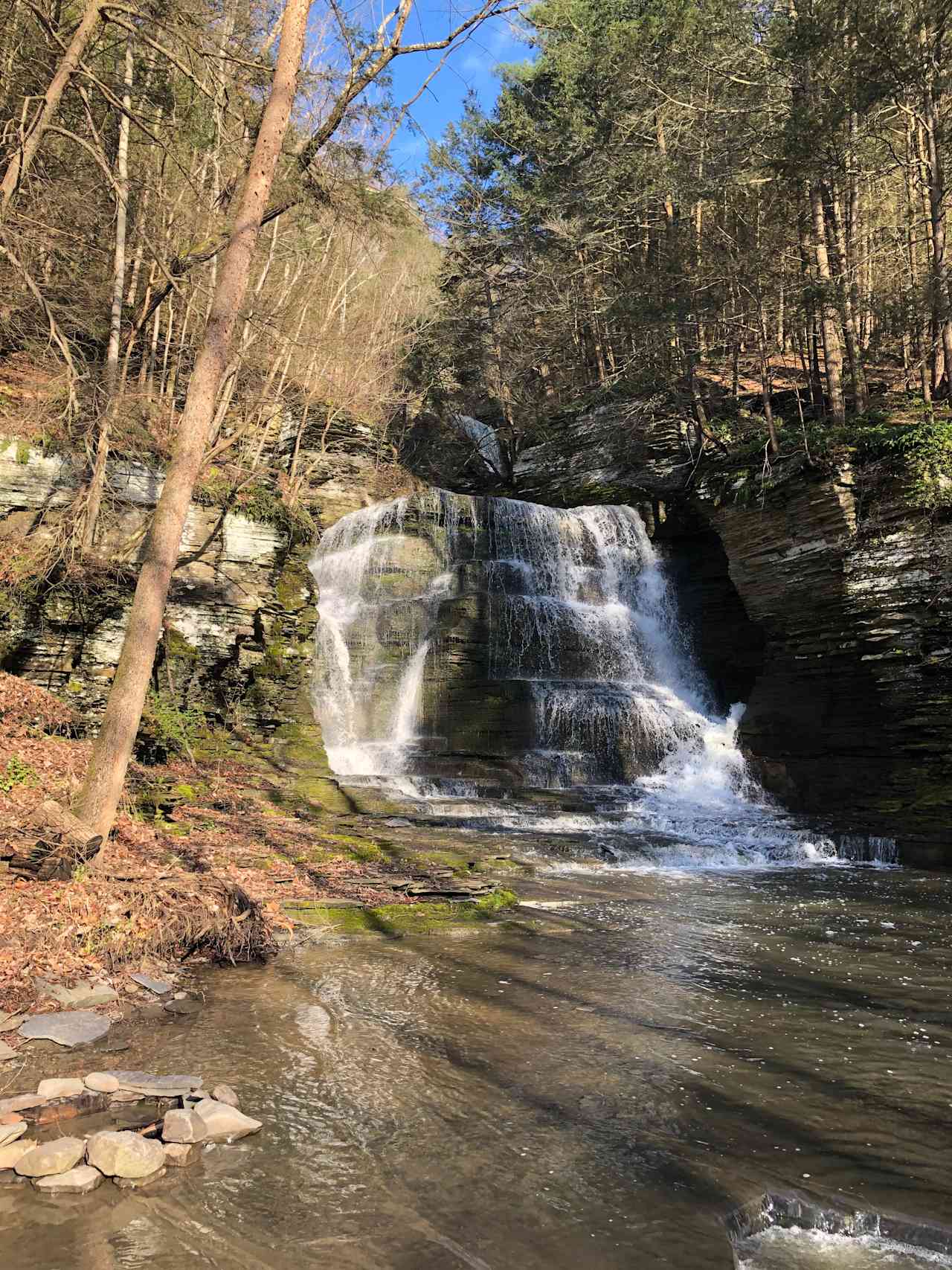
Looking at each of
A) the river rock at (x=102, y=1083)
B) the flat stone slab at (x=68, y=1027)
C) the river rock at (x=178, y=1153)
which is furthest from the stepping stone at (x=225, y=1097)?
the flat stone slab at (x=68, y=1027)

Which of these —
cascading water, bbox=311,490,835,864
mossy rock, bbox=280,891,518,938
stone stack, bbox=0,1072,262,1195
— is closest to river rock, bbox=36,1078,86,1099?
A: stone stack, bbox=0,1072,262,1195

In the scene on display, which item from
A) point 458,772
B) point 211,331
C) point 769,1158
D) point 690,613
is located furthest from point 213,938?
point 690,613

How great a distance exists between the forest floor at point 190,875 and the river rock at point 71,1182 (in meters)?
1.50

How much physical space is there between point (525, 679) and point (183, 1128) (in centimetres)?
1390

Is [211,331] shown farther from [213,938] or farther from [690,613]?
[690,613]

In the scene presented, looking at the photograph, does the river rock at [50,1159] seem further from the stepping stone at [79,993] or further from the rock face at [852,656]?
the rock face at [852,656]

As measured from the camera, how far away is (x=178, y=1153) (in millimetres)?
3223

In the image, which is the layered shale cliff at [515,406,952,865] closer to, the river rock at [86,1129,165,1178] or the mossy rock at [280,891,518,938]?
the mossy rock at [280,891,518,938]

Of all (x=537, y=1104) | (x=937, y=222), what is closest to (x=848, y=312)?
(x=937, y=222)

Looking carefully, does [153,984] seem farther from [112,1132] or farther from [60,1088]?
[112,1132]

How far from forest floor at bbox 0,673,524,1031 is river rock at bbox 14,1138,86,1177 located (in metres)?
1.37

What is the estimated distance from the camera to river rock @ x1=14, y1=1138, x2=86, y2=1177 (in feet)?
9.81

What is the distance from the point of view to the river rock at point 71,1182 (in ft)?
9.60

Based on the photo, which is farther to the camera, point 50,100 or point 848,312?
point 848,312
